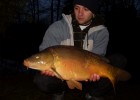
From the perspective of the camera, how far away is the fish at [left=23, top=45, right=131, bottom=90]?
3543mm

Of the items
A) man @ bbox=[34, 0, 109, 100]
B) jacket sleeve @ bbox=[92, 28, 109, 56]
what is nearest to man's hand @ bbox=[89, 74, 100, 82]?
man @ bbox=[34, 0, 109, 100]

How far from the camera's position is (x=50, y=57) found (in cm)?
355

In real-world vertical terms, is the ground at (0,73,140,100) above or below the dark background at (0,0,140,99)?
above

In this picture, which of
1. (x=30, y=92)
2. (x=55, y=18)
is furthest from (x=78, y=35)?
(x=55, y=18)

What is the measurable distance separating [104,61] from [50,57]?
575 millimetres

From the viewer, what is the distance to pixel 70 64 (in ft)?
11.7

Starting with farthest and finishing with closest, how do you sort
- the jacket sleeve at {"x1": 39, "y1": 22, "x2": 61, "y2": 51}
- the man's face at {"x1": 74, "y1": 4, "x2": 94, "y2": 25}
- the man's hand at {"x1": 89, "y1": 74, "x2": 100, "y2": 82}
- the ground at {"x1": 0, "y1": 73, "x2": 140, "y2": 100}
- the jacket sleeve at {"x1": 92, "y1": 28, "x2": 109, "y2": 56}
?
1. the ground at {"x1": 0, "y1": 73, "x2": 140, "y2": 100}
2. the jacket sleeve at {"x1": 92, "y1": 28, "x2": 109, "y2": 56}
3. the jacket sleeve at {"x1": 39, "y1": 22, "x2": 61, "y2": 51}
4. the man's face at {"x1": 74, "y1": 4, "x2": 94, "y2": 25}
5. the man's hand at {"x1": 89, "y1": 74, "x2": 100, "y2": 82}

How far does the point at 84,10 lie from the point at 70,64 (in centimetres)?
77

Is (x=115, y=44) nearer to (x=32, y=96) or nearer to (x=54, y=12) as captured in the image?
(x=54, y=12)

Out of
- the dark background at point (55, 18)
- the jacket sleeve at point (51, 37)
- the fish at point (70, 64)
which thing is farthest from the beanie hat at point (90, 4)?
the dark background at point (55, 18)

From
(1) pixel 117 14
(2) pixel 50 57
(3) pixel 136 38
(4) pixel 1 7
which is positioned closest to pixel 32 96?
(2) pixel 50 57

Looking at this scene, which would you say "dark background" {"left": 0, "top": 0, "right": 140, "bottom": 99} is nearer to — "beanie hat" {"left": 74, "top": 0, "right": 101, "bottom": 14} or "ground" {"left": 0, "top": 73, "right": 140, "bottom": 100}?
"ground" {"left": 0, "top": 73, "right": 140, "bottom": 100}

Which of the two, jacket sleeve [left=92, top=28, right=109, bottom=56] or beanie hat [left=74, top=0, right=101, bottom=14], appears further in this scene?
jacket sleeve [left=92, top=28, right=109, bottom=56]

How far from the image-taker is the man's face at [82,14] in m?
4.00
